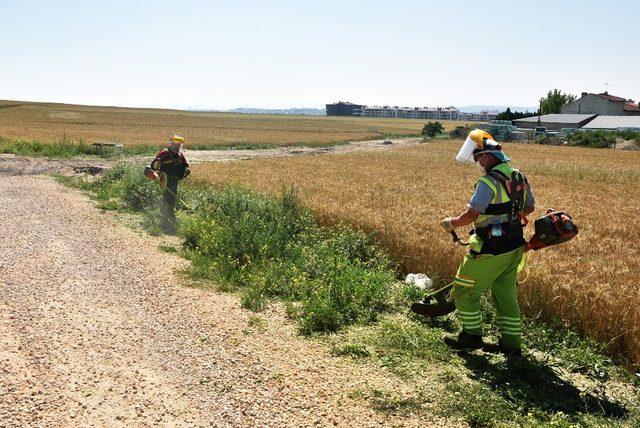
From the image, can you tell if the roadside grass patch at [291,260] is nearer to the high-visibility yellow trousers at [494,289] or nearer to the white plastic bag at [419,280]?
the white plastic bag at [419,280]

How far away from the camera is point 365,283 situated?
7512 mm

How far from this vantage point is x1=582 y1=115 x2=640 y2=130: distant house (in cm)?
6201

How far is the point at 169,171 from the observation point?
12.2 m

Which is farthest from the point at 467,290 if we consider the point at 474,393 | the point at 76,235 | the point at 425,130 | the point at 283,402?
the point at 425,130

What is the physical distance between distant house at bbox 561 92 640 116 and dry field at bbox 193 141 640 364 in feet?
194

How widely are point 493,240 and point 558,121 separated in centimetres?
7398

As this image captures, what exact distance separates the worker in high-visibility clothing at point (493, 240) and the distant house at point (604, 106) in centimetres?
8350

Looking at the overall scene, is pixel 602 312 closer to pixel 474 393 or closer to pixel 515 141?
pixel 474 393

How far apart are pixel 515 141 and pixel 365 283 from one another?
56.5 m

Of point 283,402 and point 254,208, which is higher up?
point 254,208

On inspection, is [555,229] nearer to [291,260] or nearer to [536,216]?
[291,260]

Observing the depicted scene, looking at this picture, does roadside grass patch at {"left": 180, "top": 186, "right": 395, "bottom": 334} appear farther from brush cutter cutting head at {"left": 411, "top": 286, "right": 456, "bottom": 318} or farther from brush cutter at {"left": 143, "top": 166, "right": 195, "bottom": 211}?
brush cutter at {"left": 143, "top": 166, "right": 195, "bottom": 211}

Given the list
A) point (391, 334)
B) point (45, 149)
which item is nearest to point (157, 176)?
point (391, 334)

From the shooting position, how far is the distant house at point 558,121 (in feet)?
224
